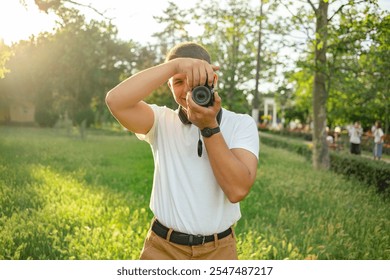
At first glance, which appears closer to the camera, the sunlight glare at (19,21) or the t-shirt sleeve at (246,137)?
the t-shirt sleeve at (246,137)

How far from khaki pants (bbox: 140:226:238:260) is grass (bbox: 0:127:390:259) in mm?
1408

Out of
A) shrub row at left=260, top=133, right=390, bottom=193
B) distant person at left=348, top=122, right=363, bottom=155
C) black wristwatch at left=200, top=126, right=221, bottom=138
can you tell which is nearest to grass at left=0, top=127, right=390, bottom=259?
shrub row at left=260, top=133, right=390, bottom=193

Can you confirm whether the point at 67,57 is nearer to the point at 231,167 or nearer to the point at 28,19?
the point at 28,19

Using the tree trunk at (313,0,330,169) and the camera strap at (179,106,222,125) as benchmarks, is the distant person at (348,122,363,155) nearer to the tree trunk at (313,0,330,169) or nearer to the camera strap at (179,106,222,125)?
the tree trunk at (313,0,330,169)

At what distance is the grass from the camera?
135 inches

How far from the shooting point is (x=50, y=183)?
4.85m

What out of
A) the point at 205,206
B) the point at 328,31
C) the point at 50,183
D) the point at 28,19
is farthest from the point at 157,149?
the point at 328,31

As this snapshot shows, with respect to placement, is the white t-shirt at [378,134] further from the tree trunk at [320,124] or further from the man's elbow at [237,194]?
the man's elbow at [237,194]

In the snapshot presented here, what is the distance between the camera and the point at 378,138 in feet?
15.1

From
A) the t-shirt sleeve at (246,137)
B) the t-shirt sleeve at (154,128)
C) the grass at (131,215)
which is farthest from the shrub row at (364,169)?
the t-shirt sleeve at (154,128)

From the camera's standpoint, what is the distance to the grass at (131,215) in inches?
135

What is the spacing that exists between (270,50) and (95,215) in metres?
3.28

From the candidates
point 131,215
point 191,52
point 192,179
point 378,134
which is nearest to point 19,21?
point 131,215

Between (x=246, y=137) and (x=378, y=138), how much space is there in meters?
3.41
